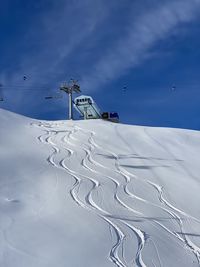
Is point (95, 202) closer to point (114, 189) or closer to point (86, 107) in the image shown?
point (114, 189)

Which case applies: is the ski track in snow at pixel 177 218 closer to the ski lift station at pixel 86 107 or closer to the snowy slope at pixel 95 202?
the snowy slope at pixel 95 202

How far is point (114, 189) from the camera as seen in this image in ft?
31.2

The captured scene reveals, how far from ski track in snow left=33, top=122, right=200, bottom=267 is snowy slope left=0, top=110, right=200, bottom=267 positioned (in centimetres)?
1

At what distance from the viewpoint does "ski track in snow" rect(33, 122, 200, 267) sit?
6.71 meters

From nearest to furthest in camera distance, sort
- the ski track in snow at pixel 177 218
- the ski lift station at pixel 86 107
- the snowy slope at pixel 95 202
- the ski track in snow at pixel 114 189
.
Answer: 1. the snowy slope at pixel 95 202
2. the ski track in snow at pixel 114 189
3. the ski track in snow at pixel 177 218
4. the ski lift station at pixel 86 107

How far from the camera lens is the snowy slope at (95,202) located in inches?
246

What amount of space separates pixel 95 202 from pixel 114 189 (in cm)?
116

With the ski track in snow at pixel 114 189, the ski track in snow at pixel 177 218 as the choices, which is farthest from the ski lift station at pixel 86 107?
the ski track in snow at pixel 177 218

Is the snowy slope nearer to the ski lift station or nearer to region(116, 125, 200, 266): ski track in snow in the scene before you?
region(116, 125, 200, 266): ski track in snow

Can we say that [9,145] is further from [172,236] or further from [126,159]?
[172,236]

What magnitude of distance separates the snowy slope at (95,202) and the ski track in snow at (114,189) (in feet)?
0.05

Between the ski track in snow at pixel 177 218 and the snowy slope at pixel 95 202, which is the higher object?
the snowy slope at pixel 95 202

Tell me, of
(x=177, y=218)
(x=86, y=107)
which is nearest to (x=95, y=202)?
(x=177, y=218)

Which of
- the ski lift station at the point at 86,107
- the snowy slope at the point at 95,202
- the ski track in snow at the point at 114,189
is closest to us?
the snowy slope at the point at 95,202
